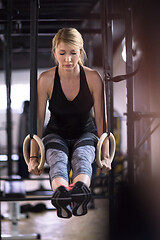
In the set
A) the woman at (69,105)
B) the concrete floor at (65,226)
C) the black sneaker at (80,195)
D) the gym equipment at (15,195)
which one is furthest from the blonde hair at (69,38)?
the concrete floor at (65,226)

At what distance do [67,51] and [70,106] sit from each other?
0.22 meters

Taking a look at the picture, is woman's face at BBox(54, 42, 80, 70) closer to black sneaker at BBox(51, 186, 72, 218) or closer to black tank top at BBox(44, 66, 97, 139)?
black tank top at BBox(44, 66, 97, 139)

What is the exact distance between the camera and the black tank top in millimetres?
1415

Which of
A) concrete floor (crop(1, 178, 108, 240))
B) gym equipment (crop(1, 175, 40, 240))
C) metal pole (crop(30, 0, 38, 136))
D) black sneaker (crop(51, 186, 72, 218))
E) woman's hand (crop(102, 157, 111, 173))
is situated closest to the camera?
black sneaker (crop(51, 186, 72, 218))

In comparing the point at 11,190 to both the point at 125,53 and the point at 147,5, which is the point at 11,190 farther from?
the point at 147,5

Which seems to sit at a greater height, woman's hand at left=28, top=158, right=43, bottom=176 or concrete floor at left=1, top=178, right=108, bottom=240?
woman's hand at left=28, top=158, right=43, bottom=176

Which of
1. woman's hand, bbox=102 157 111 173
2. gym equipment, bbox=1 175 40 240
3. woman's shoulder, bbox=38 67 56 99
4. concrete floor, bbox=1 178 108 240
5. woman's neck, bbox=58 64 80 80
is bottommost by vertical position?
concrete floor, bbox=1 178 108 240

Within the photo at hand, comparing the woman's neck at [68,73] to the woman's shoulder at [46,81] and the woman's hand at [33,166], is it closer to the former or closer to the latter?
the woman's shoulder at [46,81]

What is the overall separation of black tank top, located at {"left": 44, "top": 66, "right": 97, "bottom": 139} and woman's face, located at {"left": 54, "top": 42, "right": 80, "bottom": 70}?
3.6 inches

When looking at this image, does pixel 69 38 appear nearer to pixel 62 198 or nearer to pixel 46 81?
pixel 46 81

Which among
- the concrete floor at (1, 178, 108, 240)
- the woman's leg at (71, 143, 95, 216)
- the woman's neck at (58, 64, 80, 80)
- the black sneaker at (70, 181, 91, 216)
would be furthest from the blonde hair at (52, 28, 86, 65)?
the concrete floor at (1, 178, 108, 240)

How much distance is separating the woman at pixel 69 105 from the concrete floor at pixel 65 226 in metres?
2.19

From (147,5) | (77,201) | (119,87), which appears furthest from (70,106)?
(119,87)

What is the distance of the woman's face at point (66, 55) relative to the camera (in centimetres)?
132
